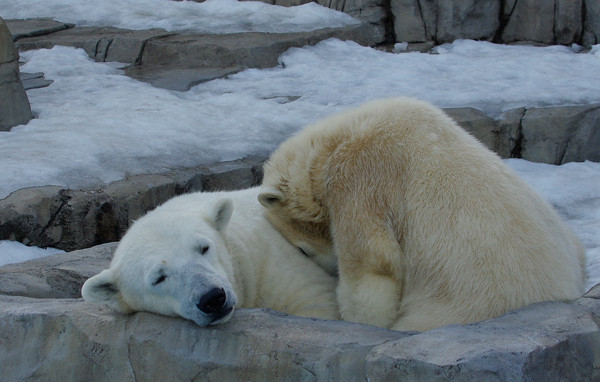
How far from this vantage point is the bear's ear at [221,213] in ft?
11.9

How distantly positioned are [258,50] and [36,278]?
618cm

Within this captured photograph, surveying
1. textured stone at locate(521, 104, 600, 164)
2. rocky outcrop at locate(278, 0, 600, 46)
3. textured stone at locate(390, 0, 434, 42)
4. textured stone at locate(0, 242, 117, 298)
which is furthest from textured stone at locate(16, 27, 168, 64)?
textured stone at locate(0, 242, 117, 298)

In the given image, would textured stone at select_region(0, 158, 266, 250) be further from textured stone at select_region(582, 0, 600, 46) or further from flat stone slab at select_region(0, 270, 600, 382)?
textured stone at select_region(582, 0, 600, 46)

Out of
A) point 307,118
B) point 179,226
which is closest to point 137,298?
point 179,226

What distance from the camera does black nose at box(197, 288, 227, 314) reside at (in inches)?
120

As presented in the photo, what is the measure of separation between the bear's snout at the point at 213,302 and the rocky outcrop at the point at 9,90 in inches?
181

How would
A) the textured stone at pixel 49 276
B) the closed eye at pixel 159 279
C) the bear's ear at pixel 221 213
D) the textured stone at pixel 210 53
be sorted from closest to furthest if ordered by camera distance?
the closed eye at pixel 159 279
the bear's ear at pixel 221 213
the textured stone at pixel 49 276
the textured stone at pixel 210 53

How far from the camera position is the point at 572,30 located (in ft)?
35.1

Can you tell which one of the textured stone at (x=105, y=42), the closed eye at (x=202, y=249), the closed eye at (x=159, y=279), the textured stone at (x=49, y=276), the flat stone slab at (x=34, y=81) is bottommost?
the flat stone slab at (x=34, y=81)

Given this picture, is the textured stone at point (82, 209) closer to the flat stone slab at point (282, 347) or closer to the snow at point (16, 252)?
the snow at point (16, 252)

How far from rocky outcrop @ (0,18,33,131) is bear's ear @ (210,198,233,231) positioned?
4.04 m

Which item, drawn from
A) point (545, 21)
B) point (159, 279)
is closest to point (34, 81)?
point (159, 279)

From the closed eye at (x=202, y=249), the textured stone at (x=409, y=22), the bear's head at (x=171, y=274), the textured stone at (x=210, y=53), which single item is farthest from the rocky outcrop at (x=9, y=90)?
the textured stone at (x=409, y=22)

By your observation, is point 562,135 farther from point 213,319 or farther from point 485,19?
point 485,19
